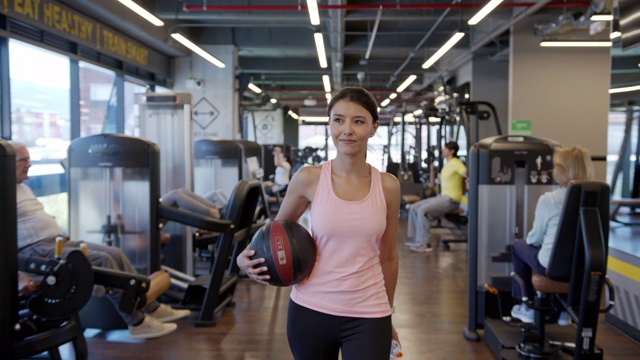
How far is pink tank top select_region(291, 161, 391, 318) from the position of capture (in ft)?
5.74

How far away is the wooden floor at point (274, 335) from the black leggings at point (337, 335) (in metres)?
1.97

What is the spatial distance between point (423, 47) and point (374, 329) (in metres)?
9.62

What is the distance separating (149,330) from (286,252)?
8.76ft

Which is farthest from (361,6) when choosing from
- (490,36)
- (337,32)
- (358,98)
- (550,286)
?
(358,98)

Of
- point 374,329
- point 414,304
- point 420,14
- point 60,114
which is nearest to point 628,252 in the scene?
point 414,304

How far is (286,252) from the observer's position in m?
1.76

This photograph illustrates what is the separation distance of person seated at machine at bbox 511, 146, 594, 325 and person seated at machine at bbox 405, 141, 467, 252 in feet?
12.7

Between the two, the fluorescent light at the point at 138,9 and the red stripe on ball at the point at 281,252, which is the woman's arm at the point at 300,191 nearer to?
the red stripe on ball at the point at 281,252

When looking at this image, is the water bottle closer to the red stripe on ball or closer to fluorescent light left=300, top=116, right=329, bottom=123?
the red stripe on ball

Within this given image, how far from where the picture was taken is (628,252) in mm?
4102

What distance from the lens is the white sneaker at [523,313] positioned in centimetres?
360

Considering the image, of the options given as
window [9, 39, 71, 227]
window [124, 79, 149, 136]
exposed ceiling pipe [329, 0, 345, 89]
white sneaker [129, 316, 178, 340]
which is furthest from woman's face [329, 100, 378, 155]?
window [124, 79, 149, 136]

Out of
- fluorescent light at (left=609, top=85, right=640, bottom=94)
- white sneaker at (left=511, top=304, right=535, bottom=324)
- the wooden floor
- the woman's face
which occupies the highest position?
fluorescent light at (left=609, top=85, right=640, bottom=94)

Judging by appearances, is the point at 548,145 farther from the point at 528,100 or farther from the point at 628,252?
the point at 528,100
